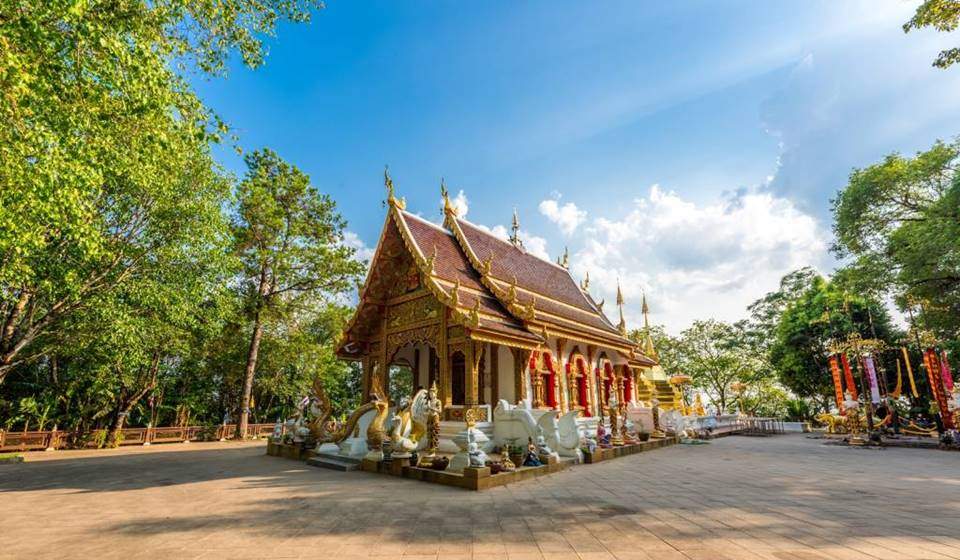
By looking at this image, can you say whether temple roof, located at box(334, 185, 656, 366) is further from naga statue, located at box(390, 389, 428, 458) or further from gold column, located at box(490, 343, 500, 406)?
naga statue, located at box(390, 389, 428, 458)

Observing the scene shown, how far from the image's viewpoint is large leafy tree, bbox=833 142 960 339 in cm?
1374

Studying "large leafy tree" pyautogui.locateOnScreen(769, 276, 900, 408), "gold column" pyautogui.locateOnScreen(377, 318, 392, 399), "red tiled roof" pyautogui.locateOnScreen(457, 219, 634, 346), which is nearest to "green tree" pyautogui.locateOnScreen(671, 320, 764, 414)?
"large leafy tree" pyautogui.locateOnScreen(769, 276, 900, 408)

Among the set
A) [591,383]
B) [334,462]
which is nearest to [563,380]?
[591,383]

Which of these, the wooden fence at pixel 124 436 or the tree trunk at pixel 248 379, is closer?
the wooden fence at pixel 124 436

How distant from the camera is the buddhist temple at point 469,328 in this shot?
1115cm

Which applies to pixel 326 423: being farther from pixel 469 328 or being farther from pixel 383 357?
pixel 469 328

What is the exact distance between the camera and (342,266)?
2116 cm

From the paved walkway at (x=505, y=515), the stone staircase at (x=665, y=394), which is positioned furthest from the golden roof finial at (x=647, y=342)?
the paved walkway at (x=505, y=515)

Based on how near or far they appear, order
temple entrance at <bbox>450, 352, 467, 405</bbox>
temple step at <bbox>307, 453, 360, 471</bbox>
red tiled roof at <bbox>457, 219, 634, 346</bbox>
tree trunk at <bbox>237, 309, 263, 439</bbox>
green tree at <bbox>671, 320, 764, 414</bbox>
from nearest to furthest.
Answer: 1. temple step at <bbox>307, 453, 360, 471</bbox>
2. temple entrance at <bbox>450, 352, 467, 405</bbox>
3. red tiled roof at <bbox>457, 219, 634, 346</bbox>
4. tree trunk at <bbox>237, 309, 263, 439</bbox>
5. green tree at <bbox>671, 320, 764, 414</bbox>

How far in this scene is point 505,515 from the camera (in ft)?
16.6

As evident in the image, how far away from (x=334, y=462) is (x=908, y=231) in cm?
1975

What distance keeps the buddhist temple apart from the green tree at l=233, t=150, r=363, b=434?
8.10m

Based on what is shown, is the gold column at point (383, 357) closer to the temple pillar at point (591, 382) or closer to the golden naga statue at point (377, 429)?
the golden naga statue at point (377, 429)

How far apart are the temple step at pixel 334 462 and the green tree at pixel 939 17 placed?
15.7 m
